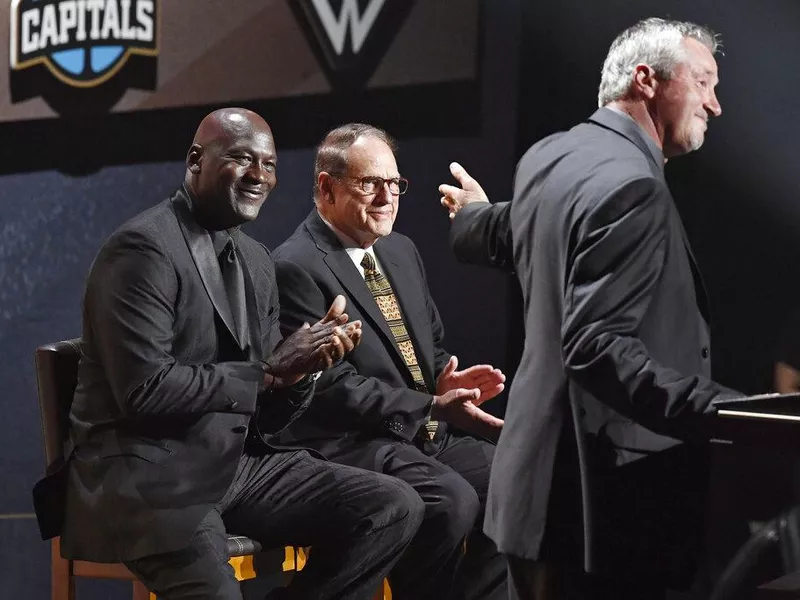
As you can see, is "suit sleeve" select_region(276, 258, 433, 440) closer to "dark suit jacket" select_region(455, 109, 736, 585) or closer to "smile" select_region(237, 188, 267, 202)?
"smile" select_region(237, 188, 267, 202)

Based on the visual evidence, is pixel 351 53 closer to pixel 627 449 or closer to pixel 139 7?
pixel 139 7

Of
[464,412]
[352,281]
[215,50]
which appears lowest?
[464,412]

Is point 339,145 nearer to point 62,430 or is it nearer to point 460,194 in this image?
point 460,194

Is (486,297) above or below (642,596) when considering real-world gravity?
above

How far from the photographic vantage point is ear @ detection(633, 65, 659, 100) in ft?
7.11

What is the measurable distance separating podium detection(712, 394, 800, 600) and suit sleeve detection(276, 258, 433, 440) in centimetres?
141

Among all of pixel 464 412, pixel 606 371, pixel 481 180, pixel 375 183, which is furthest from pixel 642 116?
pixel 481 180

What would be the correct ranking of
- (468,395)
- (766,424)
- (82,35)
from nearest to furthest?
(766,424)
(468,395)
(82,35)

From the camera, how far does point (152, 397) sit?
2.56m

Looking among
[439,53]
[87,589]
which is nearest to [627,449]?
[439,53]

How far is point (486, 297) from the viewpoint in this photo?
377cm

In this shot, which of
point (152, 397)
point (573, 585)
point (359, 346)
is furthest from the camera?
point (359, 346)

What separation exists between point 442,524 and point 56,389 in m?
1.04

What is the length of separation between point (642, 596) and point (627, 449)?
0.26m
